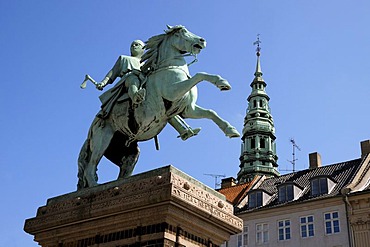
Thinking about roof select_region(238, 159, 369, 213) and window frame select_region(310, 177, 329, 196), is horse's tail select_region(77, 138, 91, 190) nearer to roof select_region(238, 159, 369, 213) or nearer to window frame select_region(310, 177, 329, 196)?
roof select_region(238, 159, 369, 213)

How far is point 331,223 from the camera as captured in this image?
38.2m

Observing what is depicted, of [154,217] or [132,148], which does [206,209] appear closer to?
[154,217]

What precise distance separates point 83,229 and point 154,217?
1628mm

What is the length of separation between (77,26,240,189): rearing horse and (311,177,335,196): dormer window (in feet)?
97.4

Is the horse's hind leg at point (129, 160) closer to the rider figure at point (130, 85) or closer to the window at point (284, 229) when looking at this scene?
the rider figure at point (130, 85)

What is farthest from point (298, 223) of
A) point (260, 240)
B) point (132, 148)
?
point (132, 148)

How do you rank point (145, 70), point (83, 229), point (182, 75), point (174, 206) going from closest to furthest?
1. point (174, 206)
2. point (83, 229)
3. point (182, 75)
4. point (145, 70)

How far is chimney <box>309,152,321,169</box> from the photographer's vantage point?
47.1 m

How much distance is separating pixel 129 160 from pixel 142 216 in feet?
8.37

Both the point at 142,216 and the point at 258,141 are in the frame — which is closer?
the point at 142,216

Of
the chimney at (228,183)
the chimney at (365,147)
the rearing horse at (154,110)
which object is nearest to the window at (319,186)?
the chimney at (365,147)

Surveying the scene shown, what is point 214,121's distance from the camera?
11.4m

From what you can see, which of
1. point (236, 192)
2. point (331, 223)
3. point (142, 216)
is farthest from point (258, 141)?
point (142, 216)

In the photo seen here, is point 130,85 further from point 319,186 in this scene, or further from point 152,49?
point 319,186
